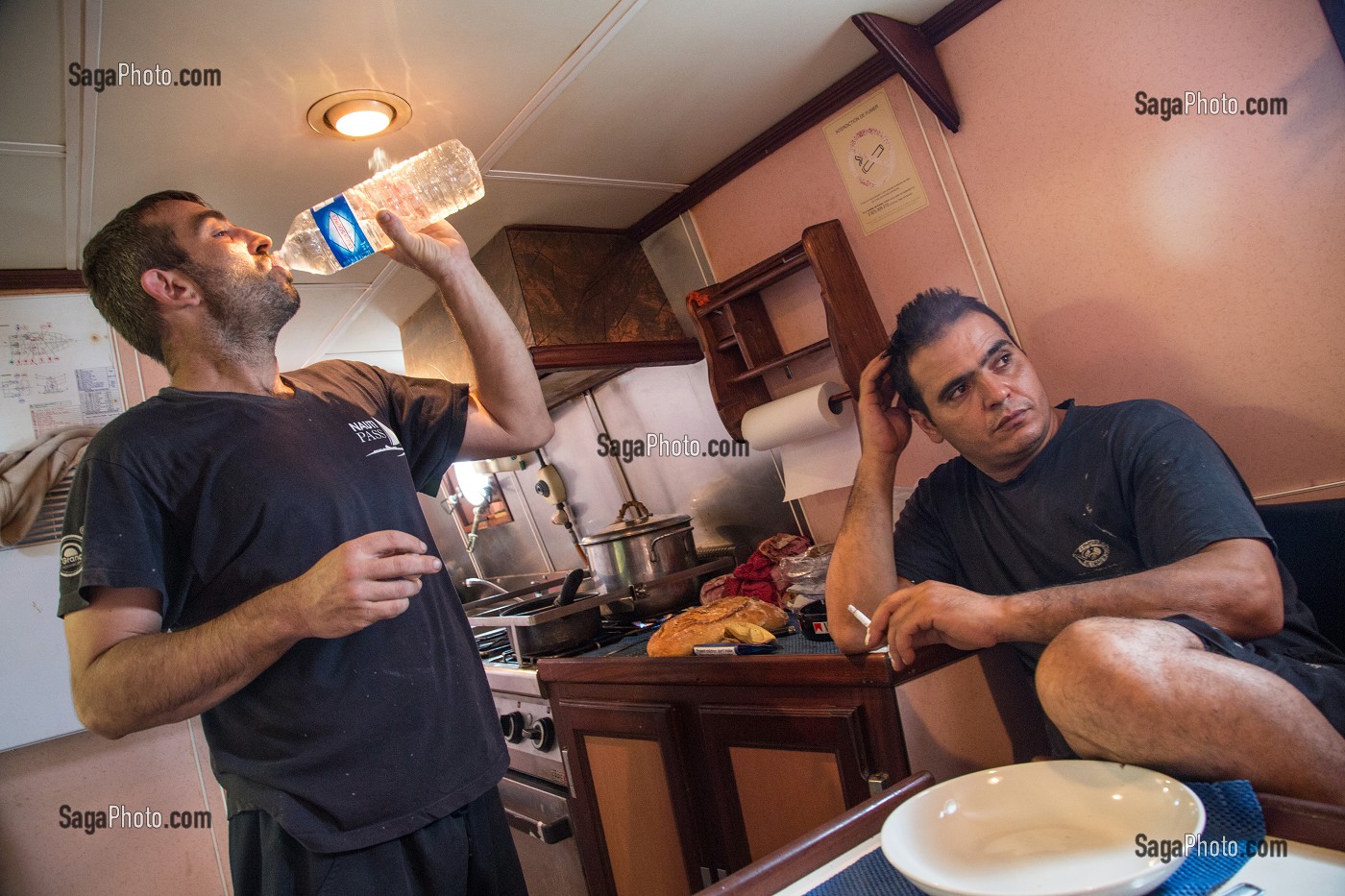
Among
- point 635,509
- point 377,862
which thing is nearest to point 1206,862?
point 377,862

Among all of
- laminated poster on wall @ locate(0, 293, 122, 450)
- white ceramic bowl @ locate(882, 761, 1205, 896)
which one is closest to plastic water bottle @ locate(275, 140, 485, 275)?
laminated poster on wall @ locate(0, 293, 122, 450)

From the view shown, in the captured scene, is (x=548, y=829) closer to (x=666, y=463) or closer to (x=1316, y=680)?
(x=666, y=463)

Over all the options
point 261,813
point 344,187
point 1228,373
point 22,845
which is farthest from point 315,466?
point 22,845

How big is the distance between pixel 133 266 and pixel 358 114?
0.73m

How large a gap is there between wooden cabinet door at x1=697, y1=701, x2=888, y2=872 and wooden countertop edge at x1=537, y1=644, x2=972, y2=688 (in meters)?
0.06

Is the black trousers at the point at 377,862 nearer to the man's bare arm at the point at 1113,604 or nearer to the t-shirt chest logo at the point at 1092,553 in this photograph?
the man's bare arm at the point at 1113,604

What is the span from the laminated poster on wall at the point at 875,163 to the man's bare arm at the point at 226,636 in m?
1.66

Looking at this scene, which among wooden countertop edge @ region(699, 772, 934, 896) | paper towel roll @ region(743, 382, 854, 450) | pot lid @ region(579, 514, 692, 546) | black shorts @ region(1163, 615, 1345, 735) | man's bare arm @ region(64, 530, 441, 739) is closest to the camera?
wooden countertop edge @ region(699, 772, 934, 896)

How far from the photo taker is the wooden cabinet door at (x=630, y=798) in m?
1.94

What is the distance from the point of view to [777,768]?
1.73 m

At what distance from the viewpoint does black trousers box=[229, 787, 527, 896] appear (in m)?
1.19

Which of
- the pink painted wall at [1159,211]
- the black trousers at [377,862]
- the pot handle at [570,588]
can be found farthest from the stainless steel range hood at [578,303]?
the black trousers at [377,862]

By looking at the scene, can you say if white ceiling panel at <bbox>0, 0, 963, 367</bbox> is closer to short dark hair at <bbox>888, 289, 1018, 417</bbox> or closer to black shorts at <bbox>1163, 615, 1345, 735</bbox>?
short dark hair at <bbox>888, 289, 1018, 417</bbox>

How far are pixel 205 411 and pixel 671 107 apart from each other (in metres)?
1.42
